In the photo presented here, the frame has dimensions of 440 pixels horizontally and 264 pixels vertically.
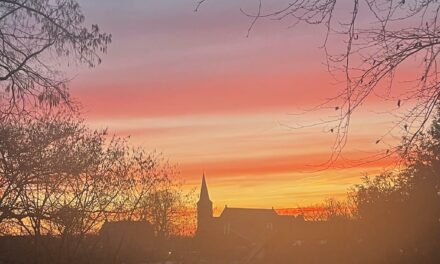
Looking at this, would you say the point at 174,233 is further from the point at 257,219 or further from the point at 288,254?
the point at 257,219

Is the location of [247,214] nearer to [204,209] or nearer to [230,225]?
[230,225]

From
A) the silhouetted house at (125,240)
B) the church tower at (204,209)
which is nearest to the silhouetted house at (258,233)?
the church tower at (204,209)

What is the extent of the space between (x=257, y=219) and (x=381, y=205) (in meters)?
73.9

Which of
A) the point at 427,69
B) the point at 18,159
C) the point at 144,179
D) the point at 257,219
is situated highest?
the point at 257,219

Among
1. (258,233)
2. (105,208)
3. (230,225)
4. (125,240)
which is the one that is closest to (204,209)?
(230,225)

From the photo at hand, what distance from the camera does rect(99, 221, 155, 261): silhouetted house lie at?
18.0m

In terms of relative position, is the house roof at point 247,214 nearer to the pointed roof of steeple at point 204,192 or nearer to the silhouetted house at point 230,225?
the silhouetted house at point 230,225

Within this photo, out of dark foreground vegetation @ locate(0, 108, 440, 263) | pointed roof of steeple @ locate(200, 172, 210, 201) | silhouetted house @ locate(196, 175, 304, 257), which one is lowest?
dark foreground vegetation @ locate(0, 108, 440, 263)

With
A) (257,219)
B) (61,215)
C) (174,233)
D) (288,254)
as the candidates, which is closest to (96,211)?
(61,215)

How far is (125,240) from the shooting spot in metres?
27.5

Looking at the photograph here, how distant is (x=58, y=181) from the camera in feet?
45.4

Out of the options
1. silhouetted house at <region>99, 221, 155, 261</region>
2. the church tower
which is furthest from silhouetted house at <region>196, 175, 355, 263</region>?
silhouetted house at <region>99, 221, 155, 261</region>

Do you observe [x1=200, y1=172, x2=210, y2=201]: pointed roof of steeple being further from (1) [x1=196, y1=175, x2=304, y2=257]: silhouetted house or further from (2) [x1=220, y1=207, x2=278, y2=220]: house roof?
(2) [x1=220, y1=207, x2=278, y2=220]: house roof

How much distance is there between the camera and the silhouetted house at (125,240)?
1800cm
